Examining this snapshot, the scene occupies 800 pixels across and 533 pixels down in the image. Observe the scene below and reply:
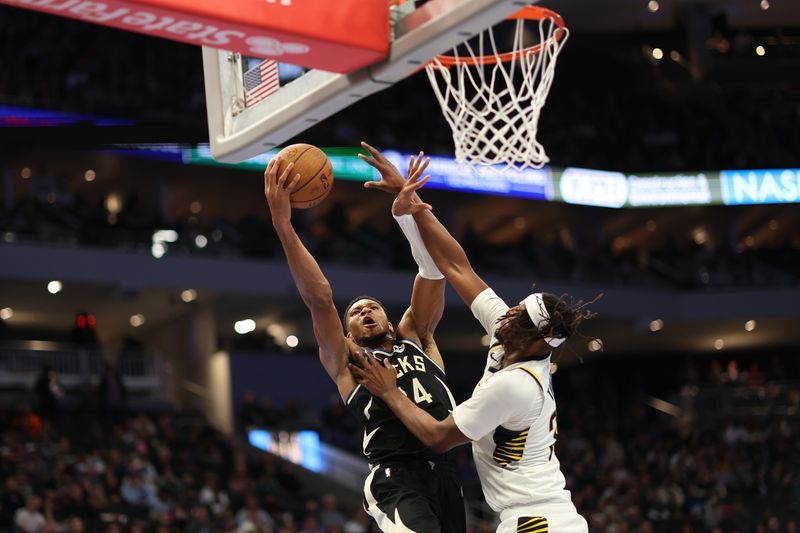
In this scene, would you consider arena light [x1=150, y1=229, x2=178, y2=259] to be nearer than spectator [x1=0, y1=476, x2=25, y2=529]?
No

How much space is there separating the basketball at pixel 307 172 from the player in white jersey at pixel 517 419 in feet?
2.62

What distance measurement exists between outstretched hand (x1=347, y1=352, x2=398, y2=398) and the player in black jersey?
0.22 metres

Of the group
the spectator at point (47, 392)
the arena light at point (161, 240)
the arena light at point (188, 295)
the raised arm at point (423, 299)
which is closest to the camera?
the raised arm at point (423, 299)

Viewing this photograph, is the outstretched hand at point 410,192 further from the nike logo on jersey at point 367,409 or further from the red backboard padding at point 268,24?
the red backboard padding at point 268,24

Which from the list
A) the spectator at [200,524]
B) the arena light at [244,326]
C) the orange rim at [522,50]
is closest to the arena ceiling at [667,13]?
the arena light at [244,326]

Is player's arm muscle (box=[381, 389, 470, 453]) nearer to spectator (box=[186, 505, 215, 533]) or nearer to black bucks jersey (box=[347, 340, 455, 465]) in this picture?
black bucks jersey (box=[347, 340, 455, 465])

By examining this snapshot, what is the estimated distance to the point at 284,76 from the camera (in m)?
5.57

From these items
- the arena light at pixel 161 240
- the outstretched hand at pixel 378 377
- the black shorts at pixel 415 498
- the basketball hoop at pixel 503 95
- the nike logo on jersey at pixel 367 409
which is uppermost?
the arena light at pixel 161 240

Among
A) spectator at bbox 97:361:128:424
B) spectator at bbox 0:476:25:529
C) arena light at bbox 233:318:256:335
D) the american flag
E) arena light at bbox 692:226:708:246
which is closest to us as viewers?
the american flag

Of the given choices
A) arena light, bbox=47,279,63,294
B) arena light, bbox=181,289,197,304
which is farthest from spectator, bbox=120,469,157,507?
arena light, bbox=181,289,197,304

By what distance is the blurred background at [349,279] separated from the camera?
58.3 ft

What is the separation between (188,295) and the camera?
22859 mm

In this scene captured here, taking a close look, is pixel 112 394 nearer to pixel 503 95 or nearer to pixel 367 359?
pixel 503 95

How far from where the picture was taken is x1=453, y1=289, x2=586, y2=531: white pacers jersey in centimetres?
529
